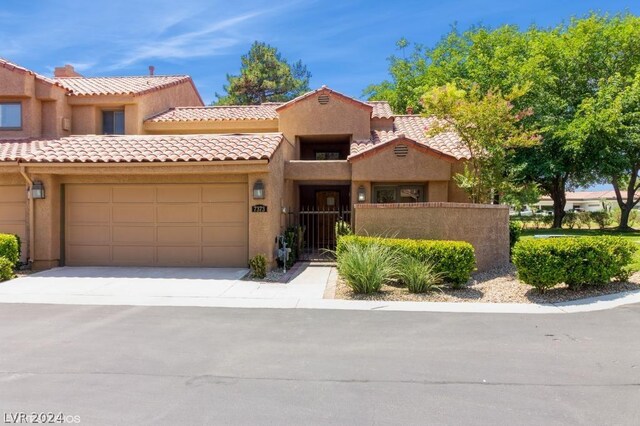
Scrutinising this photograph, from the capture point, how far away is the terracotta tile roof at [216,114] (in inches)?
798

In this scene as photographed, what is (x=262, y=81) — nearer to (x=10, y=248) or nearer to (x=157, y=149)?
(x=157, y=149)

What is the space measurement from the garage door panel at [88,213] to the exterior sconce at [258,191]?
5.10 m

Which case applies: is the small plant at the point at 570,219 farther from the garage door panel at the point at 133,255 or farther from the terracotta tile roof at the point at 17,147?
the terracotta tile roof at the point at 17,147

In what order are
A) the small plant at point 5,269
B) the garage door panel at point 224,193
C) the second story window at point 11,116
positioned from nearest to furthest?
the small plant at point 5,269
the garage door panel at point 224,193
the second story window at point 11,116

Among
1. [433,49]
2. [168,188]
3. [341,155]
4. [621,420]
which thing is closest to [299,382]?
[621,420]

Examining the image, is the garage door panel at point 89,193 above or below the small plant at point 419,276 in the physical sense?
above

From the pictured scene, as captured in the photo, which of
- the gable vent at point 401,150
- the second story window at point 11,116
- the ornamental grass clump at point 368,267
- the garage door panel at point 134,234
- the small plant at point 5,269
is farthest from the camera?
the second story window at point 11,116

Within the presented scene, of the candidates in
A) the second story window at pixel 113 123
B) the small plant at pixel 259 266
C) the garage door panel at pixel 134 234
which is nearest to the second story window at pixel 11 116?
the second story window at pixel 113 123

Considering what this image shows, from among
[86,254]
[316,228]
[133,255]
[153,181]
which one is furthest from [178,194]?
[316,228]

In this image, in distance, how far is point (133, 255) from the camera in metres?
14.3

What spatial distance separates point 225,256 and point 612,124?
2149 centimetres

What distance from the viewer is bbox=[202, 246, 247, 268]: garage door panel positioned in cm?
1405

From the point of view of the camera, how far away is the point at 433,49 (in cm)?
3909

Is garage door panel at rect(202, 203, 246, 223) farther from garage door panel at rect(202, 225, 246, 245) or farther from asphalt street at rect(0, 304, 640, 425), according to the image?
asphalt street at rect(0, 304, 640, 425)
